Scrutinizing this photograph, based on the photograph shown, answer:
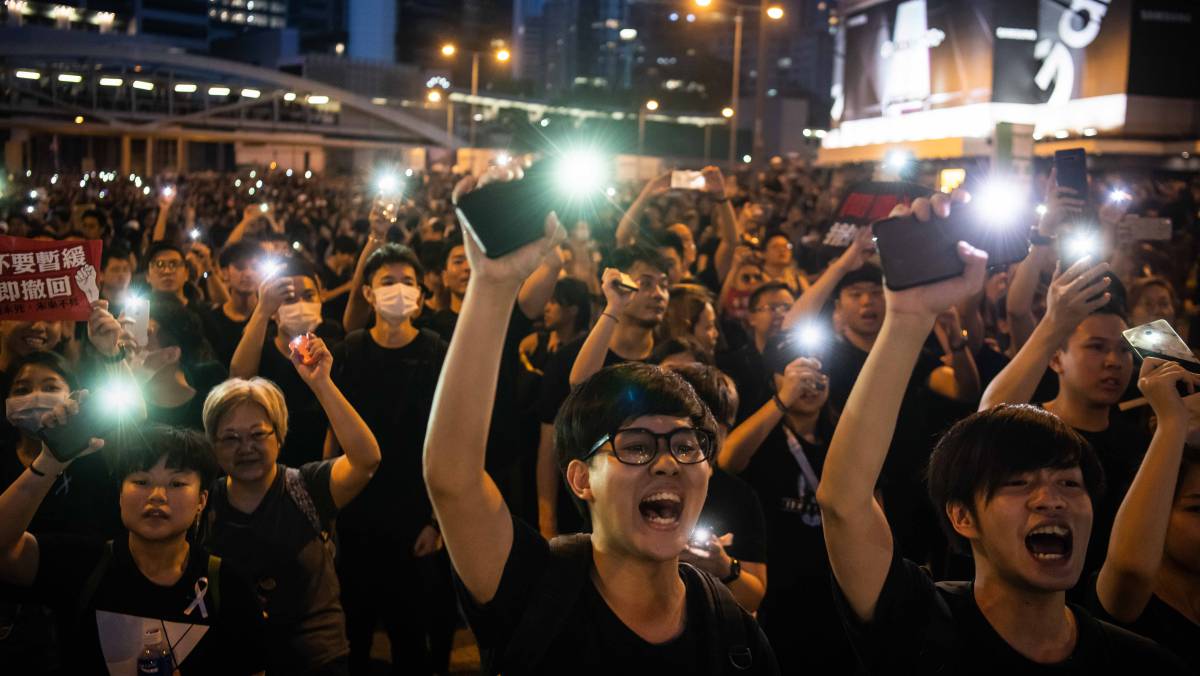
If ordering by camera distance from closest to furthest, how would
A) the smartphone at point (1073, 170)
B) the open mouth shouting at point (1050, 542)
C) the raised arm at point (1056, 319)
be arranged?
the open mouth shouting at point (1050, 542), the raised arm at point (1056, 319), the smartphone at point (1073, 170)

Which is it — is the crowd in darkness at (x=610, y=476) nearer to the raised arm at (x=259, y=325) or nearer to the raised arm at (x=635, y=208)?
the raised arm at (x=259, y=325)

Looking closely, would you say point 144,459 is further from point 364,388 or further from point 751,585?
point 751,585

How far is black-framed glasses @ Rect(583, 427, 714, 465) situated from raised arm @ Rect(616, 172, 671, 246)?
5442mm

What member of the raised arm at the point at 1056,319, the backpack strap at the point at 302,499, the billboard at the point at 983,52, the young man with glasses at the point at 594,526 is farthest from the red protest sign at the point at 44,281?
the billboard at the point at 983,52

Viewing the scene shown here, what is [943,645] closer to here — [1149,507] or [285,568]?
[1149,507]

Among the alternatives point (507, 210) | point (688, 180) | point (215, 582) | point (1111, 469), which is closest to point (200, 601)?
point (215, 582)

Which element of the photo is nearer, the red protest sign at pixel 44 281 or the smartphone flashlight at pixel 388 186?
the red protest sign at pixel 44 281

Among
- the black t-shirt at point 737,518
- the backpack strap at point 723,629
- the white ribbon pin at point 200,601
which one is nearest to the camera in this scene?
the backpack strap at point 723,629

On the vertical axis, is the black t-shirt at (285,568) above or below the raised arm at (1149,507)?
below

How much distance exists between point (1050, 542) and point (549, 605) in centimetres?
112

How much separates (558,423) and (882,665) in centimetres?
89

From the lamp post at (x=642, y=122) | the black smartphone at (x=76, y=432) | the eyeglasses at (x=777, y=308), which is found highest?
the lamp post at (x=642, y=122)

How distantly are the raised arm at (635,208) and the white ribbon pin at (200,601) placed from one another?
4.94m

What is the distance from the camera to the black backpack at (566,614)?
2.21 m
